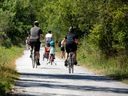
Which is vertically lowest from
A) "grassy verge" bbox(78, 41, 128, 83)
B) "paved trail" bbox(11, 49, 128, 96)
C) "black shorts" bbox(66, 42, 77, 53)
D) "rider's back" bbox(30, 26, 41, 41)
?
"grassy verge" bbox(78, 41, 128, 83)

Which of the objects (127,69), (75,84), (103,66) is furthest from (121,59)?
(75,84)

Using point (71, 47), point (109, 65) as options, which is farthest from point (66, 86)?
point (109, 65)

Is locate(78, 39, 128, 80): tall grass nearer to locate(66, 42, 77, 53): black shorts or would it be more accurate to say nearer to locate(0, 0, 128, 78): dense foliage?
locate(0, 0, 128, 78): dense foliage

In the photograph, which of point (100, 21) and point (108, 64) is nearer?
point (108, 64)

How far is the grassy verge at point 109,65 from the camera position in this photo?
2306 centimetres

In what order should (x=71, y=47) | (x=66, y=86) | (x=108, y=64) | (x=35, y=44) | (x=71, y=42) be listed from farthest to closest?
(x=108, y=64) → (x=35, y=44) → (x=71, y=47) → (x=71, y=42) → (x=66, y=86)

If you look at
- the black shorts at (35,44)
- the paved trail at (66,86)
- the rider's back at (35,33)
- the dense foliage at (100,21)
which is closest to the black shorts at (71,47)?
the rider's back at (35,33)

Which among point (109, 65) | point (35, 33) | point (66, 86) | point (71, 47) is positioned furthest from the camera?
point (109, 65)

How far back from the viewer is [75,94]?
51.9ft

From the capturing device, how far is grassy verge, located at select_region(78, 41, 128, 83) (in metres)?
23.1

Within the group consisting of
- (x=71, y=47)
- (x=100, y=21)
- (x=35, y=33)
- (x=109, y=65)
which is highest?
(x=100, y=21)

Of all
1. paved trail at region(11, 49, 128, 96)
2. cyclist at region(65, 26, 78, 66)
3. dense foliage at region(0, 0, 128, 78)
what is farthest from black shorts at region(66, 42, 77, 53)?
paved trail at region(11, 49, 128, 96)

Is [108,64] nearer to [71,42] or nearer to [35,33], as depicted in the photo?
[71,42]

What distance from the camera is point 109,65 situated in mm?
28109
